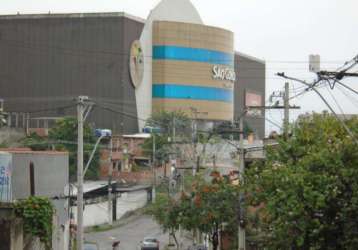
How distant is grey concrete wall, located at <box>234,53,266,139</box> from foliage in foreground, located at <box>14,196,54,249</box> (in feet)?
387

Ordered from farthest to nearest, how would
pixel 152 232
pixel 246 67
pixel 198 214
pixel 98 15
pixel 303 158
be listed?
pixel 246 67 < pixel 98 15 < pixel 152 232 < pixel 198 214 < pixel 303 158

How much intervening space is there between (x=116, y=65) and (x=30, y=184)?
75.0 m

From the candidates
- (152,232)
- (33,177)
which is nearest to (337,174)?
(33,177)

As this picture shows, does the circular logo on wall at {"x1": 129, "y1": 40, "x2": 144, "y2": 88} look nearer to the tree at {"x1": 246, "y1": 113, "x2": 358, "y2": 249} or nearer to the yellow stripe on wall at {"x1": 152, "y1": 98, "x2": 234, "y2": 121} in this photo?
the yellow stripe on wall at {"x1": 152, "y1": 98, "x2": 234, "y2": 121}

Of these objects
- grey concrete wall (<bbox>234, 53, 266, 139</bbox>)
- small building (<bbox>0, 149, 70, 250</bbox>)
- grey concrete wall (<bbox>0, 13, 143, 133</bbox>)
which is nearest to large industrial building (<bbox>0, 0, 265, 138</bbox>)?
grey concrete wall (<bbox>0, 13, 143, 133</bbox>)

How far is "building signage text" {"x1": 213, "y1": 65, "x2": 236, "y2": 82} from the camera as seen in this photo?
12081 cm

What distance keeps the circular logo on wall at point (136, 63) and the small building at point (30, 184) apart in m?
63.9

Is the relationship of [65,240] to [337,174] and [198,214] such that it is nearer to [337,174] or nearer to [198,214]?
[198,214]

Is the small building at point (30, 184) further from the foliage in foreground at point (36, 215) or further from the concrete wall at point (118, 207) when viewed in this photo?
the concrete wall at point (118, 207)

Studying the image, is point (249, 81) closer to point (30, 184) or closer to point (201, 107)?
point (201, 107)

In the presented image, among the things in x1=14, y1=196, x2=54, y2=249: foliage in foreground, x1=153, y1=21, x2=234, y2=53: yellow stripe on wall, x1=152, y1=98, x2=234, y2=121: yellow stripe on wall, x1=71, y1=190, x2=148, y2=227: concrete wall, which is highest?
x1=153, y1=21, x2=234, y2=53: yellow stripe on wall

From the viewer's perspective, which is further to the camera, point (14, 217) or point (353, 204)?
point (14, 217)

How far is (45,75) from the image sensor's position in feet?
363

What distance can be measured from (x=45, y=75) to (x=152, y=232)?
46.4 m
